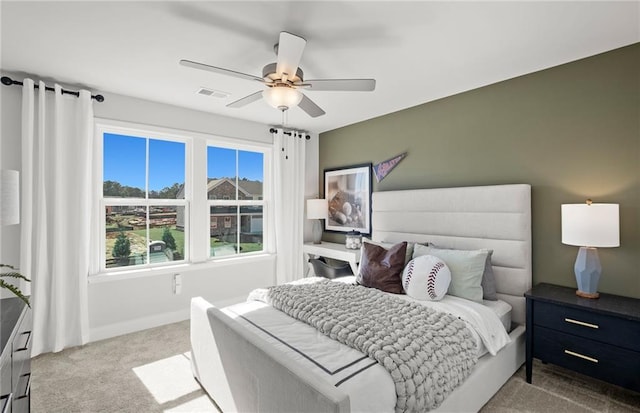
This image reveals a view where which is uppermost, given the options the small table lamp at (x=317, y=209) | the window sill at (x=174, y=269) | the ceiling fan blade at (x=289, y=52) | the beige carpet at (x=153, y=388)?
the ceiling fan blade at (x=289, y=52)

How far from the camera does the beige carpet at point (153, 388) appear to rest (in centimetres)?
211

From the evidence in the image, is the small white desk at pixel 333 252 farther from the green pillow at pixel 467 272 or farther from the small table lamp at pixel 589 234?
the small table lamp at pixel 589 234

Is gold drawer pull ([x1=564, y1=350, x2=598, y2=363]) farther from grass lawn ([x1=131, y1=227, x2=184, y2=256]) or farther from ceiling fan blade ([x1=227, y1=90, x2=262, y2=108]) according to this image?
grass lawn ([x1=131, y1=227, x2=184, y2=256])

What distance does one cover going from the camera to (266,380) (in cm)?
160

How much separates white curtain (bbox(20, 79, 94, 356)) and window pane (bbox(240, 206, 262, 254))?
1739 millimetres

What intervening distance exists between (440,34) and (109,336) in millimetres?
3962

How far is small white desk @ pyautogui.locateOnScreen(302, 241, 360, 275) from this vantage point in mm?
3824

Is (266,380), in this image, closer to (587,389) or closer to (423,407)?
(423,407)

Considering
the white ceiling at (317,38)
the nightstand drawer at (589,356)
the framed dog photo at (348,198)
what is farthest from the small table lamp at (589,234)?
the framed dog photo at (348,198)

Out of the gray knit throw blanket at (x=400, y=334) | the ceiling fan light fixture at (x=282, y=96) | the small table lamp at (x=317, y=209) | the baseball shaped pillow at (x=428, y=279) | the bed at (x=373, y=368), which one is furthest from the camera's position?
the small table lamp at (x=317, y=209)

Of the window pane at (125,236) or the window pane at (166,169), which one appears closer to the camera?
the window pane at (125,236)

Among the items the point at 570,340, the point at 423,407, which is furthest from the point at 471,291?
the point at 423,407

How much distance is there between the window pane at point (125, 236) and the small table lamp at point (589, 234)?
4002 mm

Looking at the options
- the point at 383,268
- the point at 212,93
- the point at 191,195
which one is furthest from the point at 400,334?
the point at 191,195
